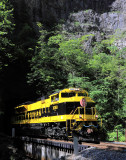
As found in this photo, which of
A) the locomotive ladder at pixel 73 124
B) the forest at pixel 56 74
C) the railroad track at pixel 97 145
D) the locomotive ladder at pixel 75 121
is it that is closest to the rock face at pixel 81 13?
Result: the forest at pixel 56 74

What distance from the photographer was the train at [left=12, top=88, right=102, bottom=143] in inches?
454

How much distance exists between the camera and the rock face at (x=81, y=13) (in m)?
38.9

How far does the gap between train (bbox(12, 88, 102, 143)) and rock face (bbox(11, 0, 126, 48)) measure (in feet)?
89.0

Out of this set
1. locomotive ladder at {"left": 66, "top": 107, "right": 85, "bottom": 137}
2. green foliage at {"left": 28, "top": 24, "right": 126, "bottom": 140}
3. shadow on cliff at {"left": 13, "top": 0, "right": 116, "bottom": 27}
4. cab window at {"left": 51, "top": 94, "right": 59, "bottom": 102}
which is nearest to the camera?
locomotive ladder at {"left": 66, "top": 107, "right": 85, "bottom": 137}

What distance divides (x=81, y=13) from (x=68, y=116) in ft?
121

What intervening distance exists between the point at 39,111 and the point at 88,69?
516 inches

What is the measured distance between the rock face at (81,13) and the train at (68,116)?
89.0ft

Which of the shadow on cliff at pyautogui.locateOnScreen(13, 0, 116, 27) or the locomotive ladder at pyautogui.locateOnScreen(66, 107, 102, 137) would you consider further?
the shadow on cliff at pyautogui.locateOnScreen(13, 0, 116, 27)

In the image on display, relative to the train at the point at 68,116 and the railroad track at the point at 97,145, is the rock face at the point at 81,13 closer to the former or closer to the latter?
the train at the point at 68,116

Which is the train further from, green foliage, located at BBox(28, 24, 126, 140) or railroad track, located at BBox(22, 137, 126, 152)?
green foliage, located at BBox(28, 24, 126, 140)

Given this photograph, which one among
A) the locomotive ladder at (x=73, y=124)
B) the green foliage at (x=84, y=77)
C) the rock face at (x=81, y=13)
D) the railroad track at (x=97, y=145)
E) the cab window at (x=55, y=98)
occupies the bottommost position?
the railroad track at (x=97, y=145)

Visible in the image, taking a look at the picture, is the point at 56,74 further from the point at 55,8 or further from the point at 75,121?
the point at 55,8

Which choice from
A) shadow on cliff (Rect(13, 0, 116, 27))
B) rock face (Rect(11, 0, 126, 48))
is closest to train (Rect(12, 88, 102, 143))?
rock face (Rect(11, 0, 126, 48))

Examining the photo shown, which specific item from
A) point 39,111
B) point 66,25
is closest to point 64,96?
point 39,111
